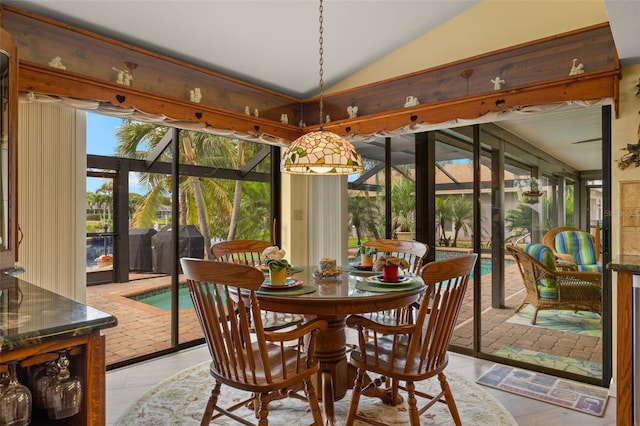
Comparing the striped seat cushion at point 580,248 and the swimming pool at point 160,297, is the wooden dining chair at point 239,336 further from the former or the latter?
the striped seat cushion at point 580,248

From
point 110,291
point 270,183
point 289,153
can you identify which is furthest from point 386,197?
point 110,291

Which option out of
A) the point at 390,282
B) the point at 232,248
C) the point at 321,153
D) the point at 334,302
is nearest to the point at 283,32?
the point at 321,153

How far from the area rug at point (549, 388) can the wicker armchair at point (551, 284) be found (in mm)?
495

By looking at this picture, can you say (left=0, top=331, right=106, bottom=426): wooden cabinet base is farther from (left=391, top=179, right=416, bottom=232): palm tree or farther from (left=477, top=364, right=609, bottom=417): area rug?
(left=391, top=179, right=416, bottom=232): palm tree

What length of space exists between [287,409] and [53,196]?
6.92 ft

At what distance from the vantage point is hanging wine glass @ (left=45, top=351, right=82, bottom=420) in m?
1.07

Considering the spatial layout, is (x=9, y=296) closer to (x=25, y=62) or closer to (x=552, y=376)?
(x=25, y=62)

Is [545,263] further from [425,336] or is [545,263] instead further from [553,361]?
[425,336]

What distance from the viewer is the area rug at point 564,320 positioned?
2.92m

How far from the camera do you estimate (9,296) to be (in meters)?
1.39

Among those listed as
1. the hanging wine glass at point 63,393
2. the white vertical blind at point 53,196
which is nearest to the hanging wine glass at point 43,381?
the hanging wine glass at point 63,393

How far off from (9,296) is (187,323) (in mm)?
2584

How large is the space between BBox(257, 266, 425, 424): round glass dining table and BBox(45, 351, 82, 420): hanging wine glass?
98 cm

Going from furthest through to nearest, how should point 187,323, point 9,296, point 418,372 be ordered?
point 187,323 < point 418,372 < point 9,296
